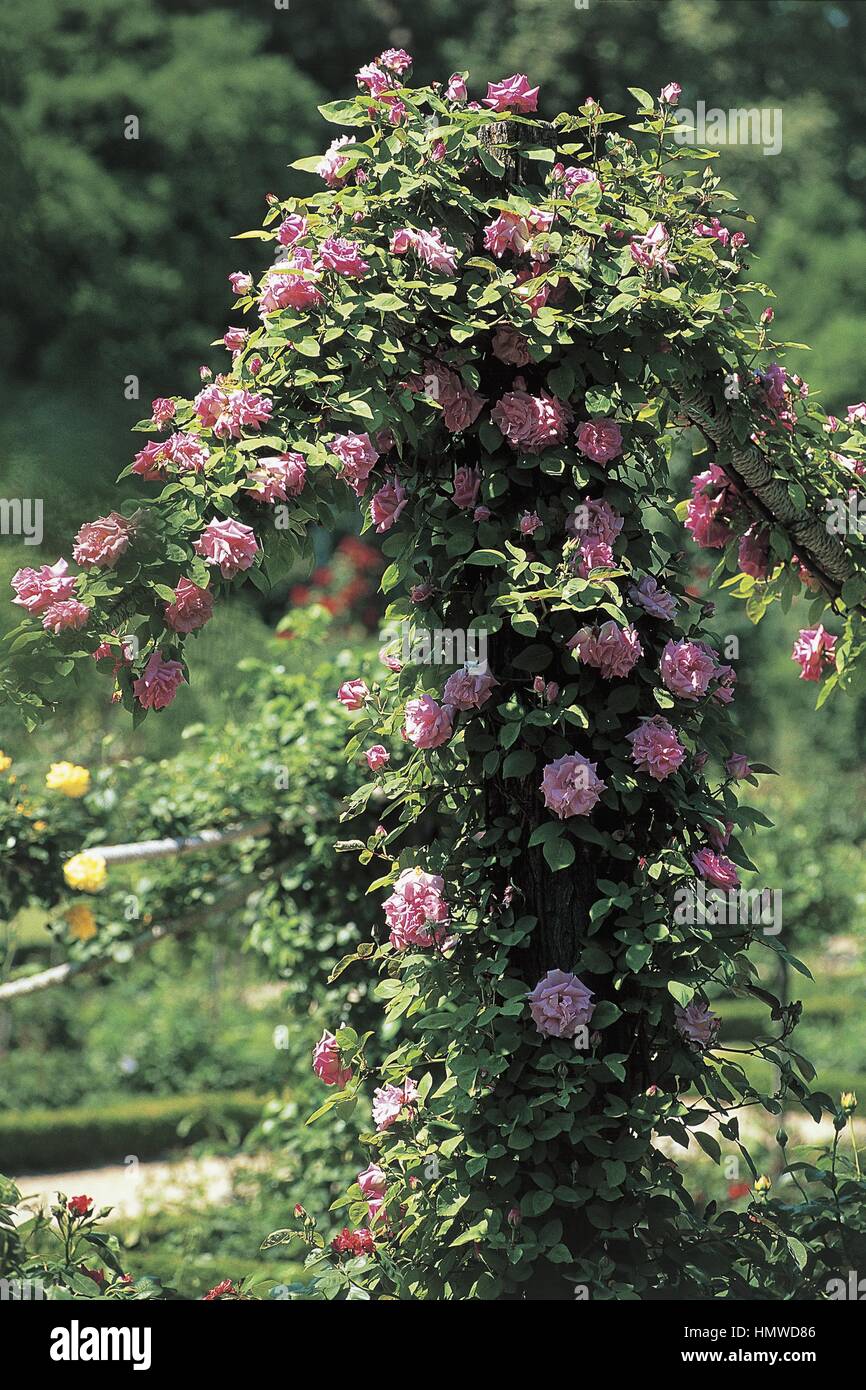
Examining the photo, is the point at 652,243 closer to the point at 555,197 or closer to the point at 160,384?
the point at 555,197

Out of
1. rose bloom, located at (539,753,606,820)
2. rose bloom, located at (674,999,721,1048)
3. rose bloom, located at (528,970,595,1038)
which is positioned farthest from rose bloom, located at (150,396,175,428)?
rose bloom, located at (674,999,721,1048)

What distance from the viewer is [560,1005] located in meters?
2.40

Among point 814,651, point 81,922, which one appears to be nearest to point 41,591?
point 814,651

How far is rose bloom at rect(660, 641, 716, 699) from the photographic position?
98.5 inches

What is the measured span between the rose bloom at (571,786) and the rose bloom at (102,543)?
781mm

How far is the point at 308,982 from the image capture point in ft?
14.8

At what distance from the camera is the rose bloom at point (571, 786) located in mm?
2393

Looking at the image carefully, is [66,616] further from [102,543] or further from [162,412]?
[162,412]

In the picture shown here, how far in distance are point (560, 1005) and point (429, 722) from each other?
0.53 metres

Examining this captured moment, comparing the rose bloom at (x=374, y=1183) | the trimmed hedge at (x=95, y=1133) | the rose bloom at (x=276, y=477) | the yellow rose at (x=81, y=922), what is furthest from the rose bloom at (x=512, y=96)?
the trimmed hedge at (x=95, y=1133)

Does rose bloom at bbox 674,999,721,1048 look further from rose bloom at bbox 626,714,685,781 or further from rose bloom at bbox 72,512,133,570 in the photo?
rose bloom at bbox 72,512,133,570

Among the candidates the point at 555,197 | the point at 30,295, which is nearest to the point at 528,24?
the point at 30,295
